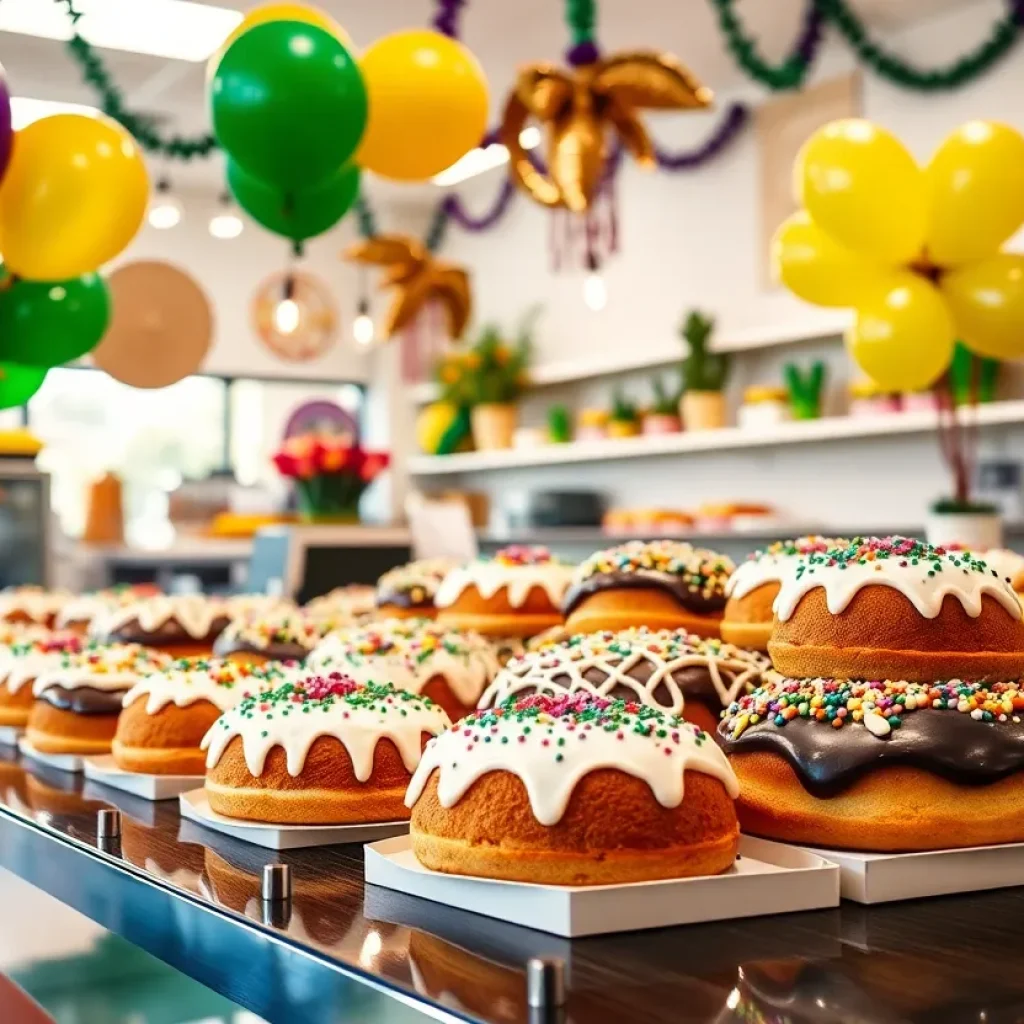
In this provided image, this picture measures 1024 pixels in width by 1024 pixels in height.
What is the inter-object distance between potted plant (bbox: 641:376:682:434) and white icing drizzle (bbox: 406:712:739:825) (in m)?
6.02

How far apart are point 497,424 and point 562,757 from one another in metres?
7.55

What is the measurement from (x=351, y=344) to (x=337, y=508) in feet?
15.4

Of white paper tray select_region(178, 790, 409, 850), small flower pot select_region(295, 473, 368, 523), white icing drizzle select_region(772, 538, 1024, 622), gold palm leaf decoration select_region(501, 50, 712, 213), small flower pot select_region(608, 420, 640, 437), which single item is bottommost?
white paper tray select_region(178, 790, 409, 850)

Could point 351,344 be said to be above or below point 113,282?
above

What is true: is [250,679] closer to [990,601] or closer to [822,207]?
[990,601]

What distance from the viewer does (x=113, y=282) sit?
11.5 ft

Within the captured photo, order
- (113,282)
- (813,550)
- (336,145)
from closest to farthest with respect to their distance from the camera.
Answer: (813,550), (336,145), (113,282)

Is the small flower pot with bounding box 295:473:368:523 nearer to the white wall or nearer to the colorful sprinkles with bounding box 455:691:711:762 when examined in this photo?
the white wall

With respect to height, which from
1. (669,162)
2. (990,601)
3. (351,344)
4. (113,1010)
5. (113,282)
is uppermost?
(669,162)

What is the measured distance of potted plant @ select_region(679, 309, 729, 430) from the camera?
7.19 metres

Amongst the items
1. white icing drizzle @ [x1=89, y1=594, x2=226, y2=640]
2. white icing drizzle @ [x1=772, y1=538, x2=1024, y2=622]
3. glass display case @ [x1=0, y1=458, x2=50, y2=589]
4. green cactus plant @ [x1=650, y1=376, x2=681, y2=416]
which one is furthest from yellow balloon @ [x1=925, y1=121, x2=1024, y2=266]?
glass display case @ [x1=0, y1=458, x2=50, y2=589]

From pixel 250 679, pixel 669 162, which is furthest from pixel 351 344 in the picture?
pixel 250 679

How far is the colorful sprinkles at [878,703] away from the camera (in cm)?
148

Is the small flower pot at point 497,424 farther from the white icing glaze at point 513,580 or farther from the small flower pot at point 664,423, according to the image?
the white icing glaze at point 513,580
